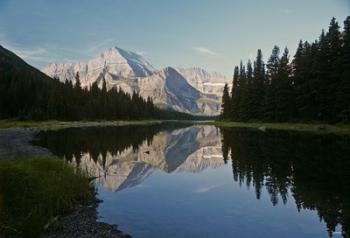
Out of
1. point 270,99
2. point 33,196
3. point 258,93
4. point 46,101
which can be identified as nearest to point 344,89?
point 270,99

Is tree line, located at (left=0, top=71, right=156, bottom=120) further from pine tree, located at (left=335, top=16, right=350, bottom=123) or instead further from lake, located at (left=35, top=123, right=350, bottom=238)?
lake, located at (left=35, top=123, right=350, bottom=238)

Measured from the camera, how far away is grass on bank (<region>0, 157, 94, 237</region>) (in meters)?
11.5

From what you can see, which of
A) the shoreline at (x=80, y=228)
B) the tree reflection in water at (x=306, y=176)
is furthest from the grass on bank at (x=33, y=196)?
the tree reflection in water at (x=306, y=176)

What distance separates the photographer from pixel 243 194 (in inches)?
798

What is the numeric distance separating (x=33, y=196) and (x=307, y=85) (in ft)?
206

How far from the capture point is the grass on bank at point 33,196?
37.6ft

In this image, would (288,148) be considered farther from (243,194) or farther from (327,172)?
(243,194)

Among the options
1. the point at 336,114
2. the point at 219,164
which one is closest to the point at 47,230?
the point at 219,164

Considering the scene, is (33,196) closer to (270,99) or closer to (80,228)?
(80,228)

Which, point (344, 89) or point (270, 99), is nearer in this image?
point (344, 89)

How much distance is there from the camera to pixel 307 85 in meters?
67.9

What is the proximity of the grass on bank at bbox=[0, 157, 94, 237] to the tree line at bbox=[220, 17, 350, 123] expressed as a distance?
46.9 metres

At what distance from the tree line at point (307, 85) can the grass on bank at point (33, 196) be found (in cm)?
4693

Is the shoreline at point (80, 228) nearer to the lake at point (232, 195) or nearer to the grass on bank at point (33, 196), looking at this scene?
the grass on bank at point (33, 196)
